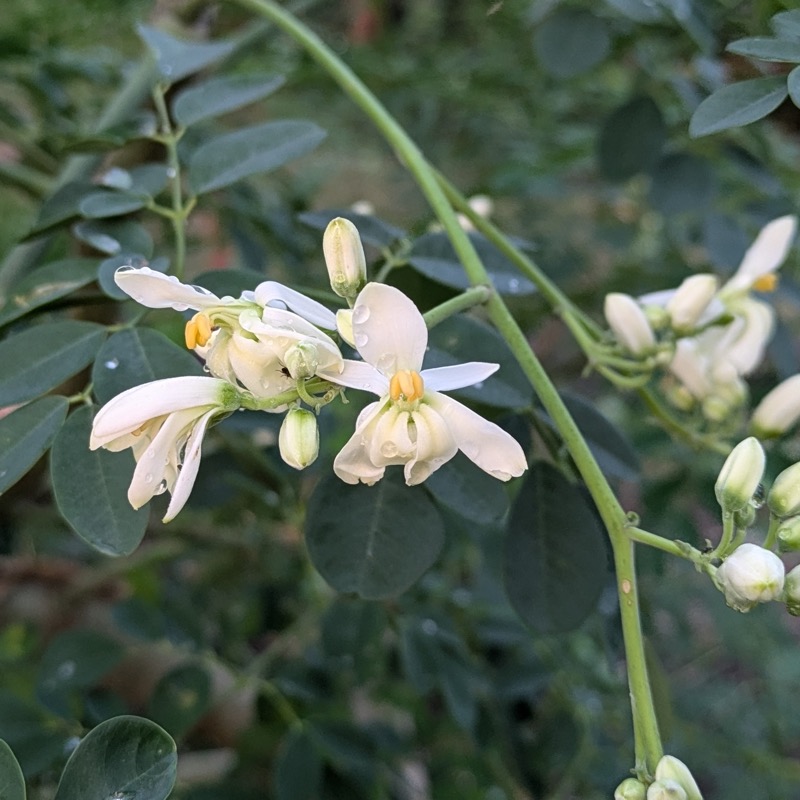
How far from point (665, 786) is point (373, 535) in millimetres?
192

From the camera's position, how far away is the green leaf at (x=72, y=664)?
0.63 meters

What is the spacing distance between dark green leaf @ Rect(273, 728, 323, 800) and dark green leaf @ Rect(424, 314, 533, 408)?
412mm

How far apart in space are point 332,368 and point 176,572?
932 millimetres

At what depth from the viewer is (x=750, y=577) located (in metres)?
0.32

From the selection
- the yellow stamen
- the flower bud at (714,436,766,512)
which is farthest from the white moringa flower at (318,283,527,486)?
the flower bud at (714,436,766,512)

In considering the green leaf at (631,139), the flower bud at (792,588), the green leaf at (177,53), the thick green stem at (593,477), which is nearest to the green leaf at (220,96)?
the green leaf at (177,53)

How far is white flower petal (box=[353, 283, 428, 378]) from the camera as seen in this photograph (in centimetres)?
32

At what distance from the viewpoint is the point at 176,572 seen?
1.18 m

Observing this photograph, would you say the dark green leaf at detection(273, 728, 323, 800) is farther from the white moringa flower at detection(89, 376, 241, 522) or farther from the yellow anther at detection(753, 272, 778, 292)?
the yellow anther at detection(753, 272, 778, 292)

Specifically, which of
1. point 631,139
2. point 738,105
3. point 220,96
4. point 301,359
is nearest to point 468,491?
point 301,359

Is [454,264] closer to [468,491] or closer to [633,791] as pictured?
[468,491]

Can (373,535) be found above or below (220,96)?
below

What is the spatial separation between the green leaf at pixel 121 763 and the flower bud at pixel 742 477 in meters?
0.27

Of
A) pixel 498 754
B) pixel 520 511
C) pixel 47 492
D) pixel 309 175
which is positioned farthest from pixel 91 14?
pixel 498 754
